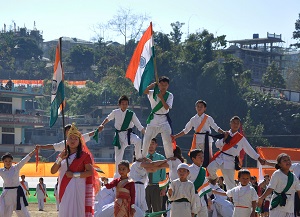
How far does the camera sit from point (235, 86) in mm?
85562

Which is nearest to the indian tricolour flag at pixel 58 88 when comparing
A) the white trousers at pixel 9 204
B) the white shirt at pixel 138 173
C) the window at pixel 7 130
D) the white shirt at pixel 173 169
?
the white shirt at pixel 138 173

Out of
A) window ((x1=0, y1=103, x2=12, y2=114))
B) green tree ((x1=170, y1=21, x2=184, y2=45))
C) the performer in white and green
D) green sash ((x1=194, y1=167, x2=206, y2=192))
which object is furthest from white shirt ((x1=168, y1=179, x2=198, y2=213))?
green tree ((x1=170, y1=21, x2=184, y2=45))

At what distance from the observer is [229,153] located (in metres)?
20.9

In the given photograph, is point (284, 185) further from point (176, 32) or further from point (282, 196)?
point (176, 32)

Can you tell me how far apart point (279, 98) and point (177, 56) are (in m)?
10.9

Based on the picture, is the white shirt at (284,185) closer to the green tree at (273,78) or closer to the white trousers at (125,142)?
the white trousers at (125,142)

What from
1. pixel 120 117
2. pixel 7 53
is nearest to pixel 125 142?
pixel 120 117

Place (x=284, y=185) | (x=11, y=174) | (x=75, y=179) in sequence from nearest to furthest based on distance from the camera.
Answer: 1. (x=75, y=179)
2. (x=284, y=185)
3. (x=11, y=174)

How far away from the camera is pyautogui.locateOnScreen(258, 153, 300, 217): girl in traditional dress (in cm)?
1717

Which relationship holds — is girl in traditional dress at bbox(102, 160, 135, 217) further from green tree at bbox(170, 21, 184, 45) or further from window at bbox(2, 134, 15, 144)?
green tree at bbox(170, 21, 184, 45)

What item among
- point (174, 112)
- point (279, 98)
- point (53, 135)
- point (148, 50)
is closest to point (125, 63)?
point (53, 135)

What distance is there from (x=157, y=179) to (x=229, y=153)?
1.68 m

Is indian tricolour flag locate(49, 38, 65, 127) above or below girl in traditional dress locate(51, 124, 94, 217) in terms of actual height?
above

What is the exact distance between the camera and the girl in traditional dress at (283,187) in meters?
17.2
